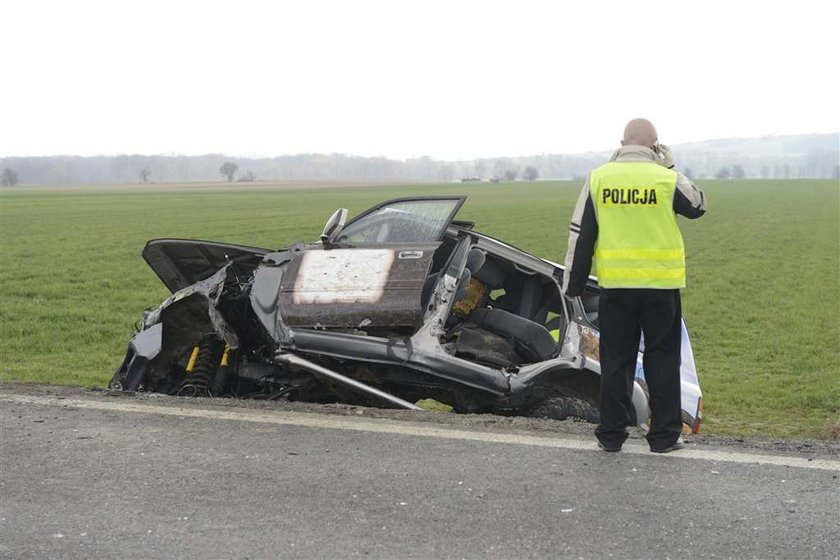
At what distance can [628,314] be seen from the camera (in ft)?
16.0

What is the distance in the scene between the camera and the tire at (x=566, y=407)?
5.91 metres

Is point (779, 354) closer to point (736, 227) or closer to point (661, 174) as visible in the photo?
point (661, 174)

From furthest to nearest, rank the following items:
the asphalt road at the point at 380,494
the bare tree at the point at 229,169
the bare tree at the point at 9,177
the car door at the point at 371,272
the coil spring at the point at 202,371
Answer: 1. the bare tree at the point at 229,169
2. the bare tree at the point at 9,177
3. the coil spring at the point at 202,371
4. the car door at the point at 371,272
5. the asphalt road at the point at 380,494

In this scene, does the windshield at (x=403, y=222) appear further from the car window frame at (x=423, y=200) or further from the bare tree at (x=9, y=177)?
the bare tree at (x=9, y=177)

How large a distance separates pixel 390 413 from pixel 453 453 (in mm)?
929

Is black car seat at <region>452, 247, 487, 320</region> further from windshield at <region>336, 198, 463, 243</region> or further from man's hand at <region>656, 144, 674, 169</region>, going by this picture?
man's hand at <region>656, 144, 674, 169</region>

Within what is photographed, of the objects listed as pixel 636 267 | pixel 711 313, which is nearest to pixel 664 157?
pixel 636 267

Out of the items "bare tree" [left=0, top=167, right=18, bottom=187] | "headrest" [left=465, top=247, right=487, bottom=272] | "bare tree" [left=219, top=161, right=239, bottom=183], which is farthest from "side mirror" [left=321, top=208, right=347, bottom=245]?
"bare tree" [left=219, top=161, right=239, bottom=183]

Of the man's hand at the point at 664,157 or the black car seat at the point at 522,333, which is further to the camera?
the black car seat at the point at 522,333

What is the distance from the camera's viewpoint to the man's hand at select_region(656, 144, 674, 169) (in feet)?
15.8

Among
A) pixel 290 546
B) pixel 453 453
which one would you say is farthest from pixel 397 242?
pixel 290 546

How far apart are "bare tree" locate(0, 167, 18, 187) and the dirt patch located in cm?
15824

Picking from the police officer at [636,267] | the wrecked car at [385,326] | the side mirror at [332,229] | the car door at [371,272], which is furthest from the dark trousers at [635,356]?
the side mirror at [332,229]

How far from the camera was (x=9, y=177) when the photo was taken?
154 meters
